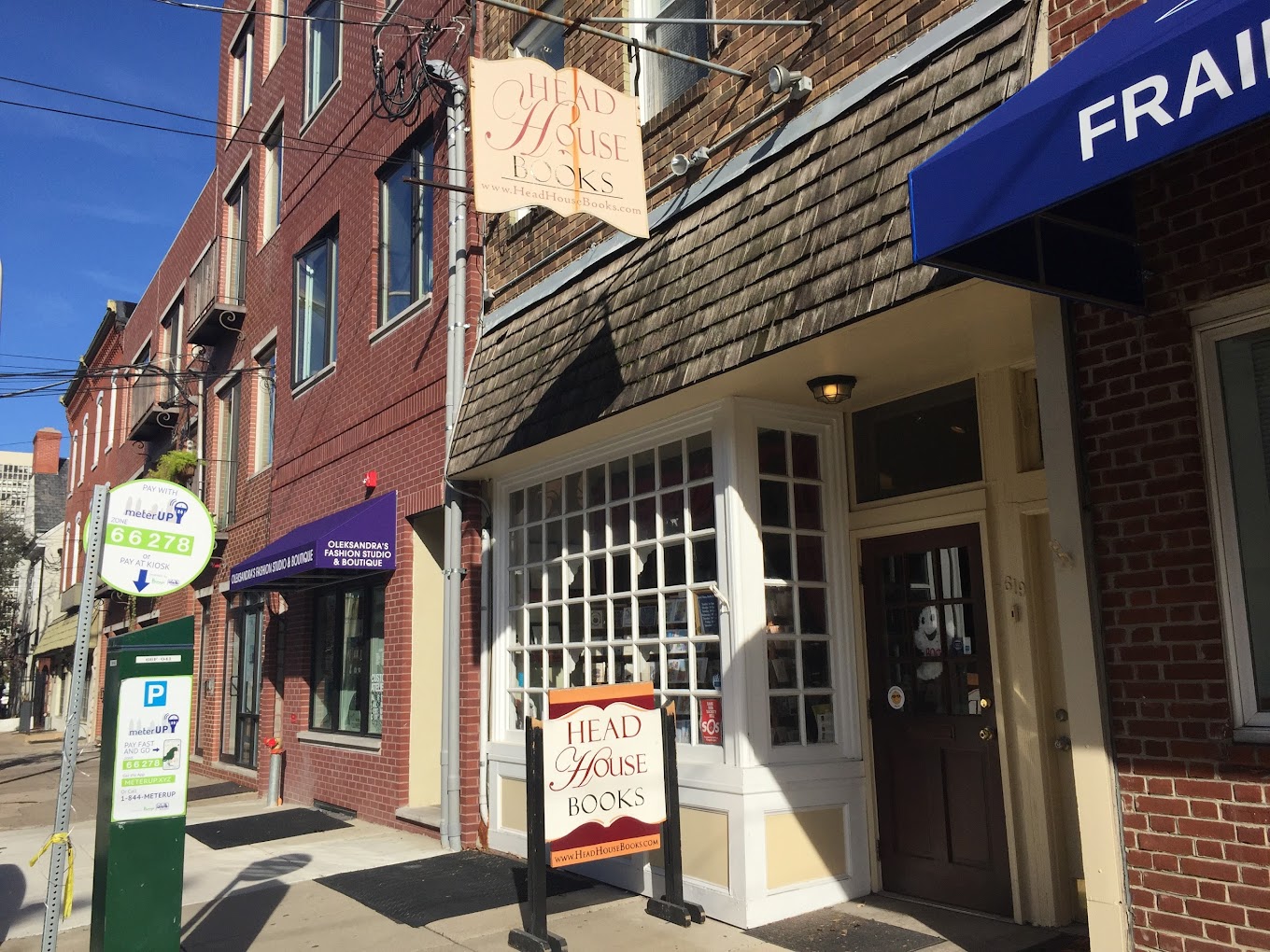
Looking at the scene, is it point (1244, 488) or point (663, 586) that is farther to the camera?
point (663, 586)

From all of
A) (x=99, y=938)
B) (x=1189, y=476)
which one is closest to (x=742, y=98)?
(x=1189, y=476)

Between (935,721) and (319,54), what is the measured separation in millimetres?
11878

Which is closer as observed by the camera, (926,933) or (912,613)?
(926,933)

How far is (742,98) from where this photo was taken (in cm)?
648

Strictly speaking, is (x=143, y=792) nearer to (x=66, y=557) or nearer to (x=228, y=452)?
(x=228, y=452)

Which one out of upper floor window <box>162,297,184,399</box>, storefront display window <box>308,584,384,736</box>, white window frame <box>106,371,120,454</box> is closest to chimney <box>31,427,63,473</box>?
white window frame <box>106,371,120,454</box>

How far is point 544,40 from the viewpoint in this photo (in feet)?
29.9

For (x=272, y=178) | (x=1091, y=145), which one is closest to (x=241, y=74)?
(x=272, y=178)

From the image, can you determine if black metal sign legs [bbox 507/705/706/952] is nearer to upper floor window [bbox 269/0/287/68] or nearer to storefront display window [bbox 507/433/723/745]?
storefront display window [bbox 507/433/723/745]

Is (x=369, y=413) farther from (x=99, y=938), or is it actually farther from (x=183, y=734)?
(x=99, y=938)

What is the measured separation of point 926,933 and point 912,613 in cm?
184

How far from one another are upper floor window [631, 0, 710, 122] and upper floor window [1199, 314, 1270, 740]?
14.3 feet

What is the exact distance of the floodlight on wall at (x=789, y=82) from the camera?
5.93 meters

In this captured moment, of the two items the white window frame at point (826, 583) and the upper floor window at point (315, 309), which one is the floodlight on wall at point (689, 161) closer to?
the white window frame at point (826, 583)
